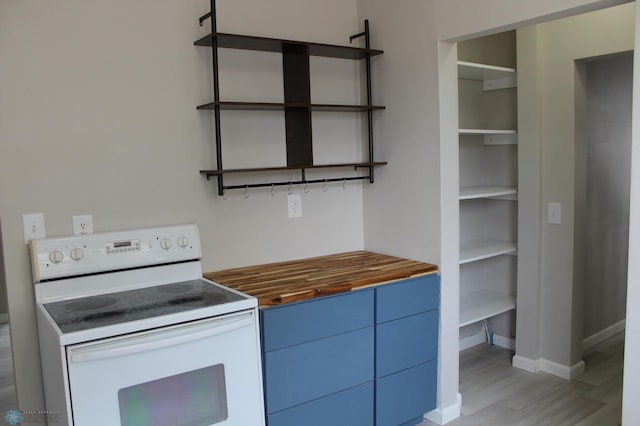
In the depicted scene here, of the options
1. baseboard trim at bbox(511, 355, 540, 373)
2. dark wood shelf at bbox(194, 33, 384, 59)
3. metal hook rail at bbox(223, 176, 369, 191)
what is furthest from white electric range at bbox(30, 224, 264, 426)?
baseboard trim at bbox(511, 355, 540, 373)

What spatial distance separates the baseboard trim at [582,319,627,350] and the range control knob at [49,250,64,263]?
3422mm

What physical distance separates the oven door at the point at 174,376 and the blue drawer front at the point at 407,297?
69 cm

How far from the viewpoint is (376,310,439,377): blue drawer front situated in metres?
2.56

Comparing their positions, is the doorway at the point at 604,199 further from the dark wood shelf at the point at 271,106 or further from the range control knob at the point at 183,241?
the range control knob at the point at 183,241

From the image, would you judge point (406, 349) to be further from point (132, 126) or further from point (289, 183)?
point (132, 126)

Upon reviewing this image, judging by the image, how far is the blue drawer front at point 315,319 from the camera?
220 centimetres

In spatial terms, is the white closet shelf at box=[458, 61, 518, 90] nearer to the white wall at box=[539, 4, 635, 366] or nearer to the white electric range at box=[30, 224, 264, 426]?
the white wall at box=[539, 4, 635, 366]

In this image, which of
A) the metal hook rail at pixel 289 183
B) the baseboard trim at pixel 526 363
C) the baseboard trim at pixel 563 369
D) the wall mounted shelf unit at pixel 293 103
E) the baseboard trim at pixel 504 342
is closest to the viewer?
the wall mounted shelf unit at pixel 293 103

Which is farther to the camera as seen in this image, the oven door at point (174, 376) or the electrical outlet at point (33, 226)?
the electrical outlet at point (33, 226)

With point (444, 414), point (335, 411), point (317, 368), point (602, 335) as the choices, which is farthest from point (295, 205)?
point (602, 335)

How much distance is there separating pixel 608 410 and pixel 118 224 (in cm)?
275

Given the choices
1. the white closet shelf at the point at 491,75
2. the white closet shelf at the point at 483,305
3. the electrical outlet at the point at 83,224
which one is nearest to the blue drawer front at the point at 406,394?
the white closet shelf at the point at 483,305

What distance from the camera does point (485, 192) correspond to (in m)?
3.36

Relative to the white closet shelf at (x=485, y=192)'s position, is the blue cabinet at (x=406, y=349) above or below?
below
